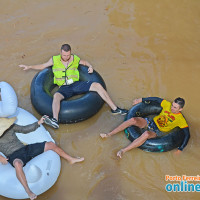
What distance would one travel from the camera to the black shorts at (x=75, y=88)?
414cm

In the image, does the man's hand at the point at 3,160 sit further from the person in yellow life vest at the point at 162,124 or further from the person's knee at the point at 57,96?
the person in yellow life vest at the point at 162,124

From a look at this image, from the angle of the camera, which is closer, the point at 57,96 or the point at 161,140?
the point at 161,140

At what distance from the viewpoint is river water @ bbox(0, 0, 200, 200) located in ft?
11.4

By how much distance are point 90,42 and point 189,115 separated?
8.39ft

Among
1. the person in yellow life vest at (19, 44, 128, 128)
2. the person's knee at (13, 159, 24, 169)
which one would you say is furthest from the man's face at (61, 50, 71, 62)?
the person's knee at (13, 159, 24, 169)

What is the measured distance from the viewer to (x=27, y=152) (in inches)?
129

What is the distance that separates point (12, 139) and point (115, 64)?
8.54 ft

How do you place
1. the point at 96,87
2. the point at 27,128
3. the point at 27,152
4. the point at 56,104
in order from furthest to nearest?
1. the point at 96,87
2. the point at 56,104
3. the point at 27,128
4. the point at 27,152

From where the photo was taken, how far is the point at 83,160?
3.64 meters

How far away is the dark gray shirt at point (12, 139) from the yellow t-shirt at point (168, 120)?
1729mm

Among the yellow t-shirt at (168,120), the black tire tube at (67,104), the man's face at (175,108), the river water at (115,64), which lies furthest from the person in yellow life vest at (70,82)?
the man's face at (175,108)

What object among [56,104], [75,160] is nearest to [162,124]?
[75,160]

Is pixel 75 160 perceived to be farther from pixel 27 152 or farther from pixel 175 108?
pixel 175 108

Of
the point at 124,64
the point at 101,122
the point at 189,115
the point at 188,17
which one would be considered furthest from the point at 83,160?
the point at 188,17
